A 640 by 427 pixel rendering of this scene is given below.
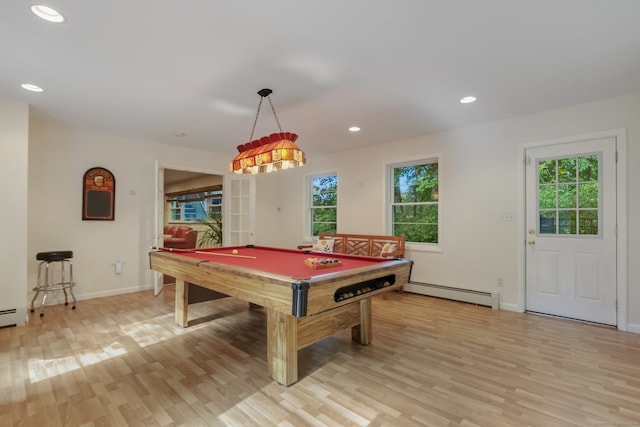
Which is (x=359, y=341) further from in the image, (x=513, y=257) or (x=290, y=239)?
(x=290, y=239)

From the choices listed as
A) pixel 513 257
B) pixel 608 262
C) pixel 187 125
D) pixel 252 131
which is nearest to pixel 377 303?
pixel 513 257

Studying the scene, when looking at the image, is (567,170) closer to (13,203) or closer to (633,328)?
(633,328)

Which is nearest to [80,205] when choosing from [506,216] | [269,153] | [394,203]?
[269,153]

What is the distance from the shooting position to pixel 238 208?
18.1 ft

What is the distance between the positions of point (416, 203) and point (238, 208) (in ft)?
10.2

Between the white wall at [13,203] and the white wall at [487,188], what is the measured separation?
10.6 ft

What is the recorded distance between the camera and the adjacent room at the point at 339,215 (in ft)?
6.05

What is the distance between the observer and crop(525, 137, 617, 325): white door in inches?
125

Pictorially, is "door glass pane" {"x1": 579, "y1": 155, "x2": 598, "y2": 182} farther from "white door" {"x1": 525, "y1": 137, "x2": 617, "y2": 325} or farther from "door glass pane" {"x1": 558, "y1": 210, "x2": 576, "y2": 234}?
"door glass pane" {"x1": 558, "y1": 210, "x2": 576, "y2": 234}

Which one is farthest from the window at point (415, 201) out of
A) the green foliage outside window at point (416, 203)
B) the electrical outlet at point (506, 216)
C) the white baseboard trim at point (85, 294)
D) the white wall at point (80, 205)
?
the white baseboard trim at point (85, 294)

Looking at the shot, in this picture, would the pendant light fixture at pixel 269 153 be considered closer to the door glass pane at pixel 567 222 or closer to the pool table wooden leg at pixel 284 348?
the pool table wooden leg at pixel 284 348

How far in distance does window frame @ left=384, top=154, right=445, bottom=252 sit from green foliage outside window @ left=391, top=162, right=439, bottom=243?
4cm

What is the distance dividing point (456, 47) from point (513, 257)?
269cm

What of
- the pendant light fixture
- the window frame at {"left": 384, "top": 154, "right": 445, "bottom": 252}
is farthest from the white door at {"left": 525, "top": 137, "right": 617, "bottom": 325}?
the pendant light fixture
